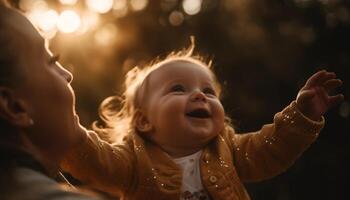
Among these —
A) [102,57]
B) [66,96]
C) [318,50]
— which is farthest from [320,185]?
[66,96]

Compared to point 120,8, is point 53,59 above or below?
above

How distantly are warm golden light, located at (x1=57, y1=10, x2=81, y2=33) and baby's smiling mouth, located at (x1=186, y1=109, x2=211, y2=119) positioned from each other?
593 cm

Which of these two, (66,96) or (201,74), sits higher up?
(66,96)

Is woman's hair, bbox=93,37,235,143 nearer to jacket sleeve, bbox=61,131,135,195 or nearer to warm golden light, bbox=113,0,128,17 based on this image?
jacket sleeve, bbox=61,131,135,195

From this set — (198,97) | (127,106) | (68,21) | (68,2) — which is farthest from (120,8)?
(198,97)

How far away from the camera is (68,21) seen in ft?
26.8

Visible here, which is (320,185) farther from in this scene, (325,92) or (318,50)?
(325,92)

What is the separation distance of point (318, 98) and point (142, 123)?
2.16 feet

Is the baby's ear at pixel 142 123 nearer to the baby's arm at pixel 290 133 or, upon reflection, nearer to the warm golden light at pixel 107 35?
the baby's arm at pixel 290 133

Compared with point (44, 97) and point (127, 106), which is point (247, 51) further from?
point (44, 97)

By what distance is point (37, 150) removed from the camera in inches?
53.8

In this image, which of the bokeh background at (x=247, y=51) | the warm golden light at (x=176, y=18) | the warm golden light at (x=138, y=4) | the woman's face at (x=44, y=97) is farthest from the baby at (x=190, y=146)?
the warm golden light at (x=138, y=4)

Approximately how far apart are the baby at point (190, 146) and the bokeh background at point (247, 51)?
Result: 4.64 meters

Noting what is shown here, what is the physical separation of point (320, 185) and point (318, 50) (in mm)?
1840
